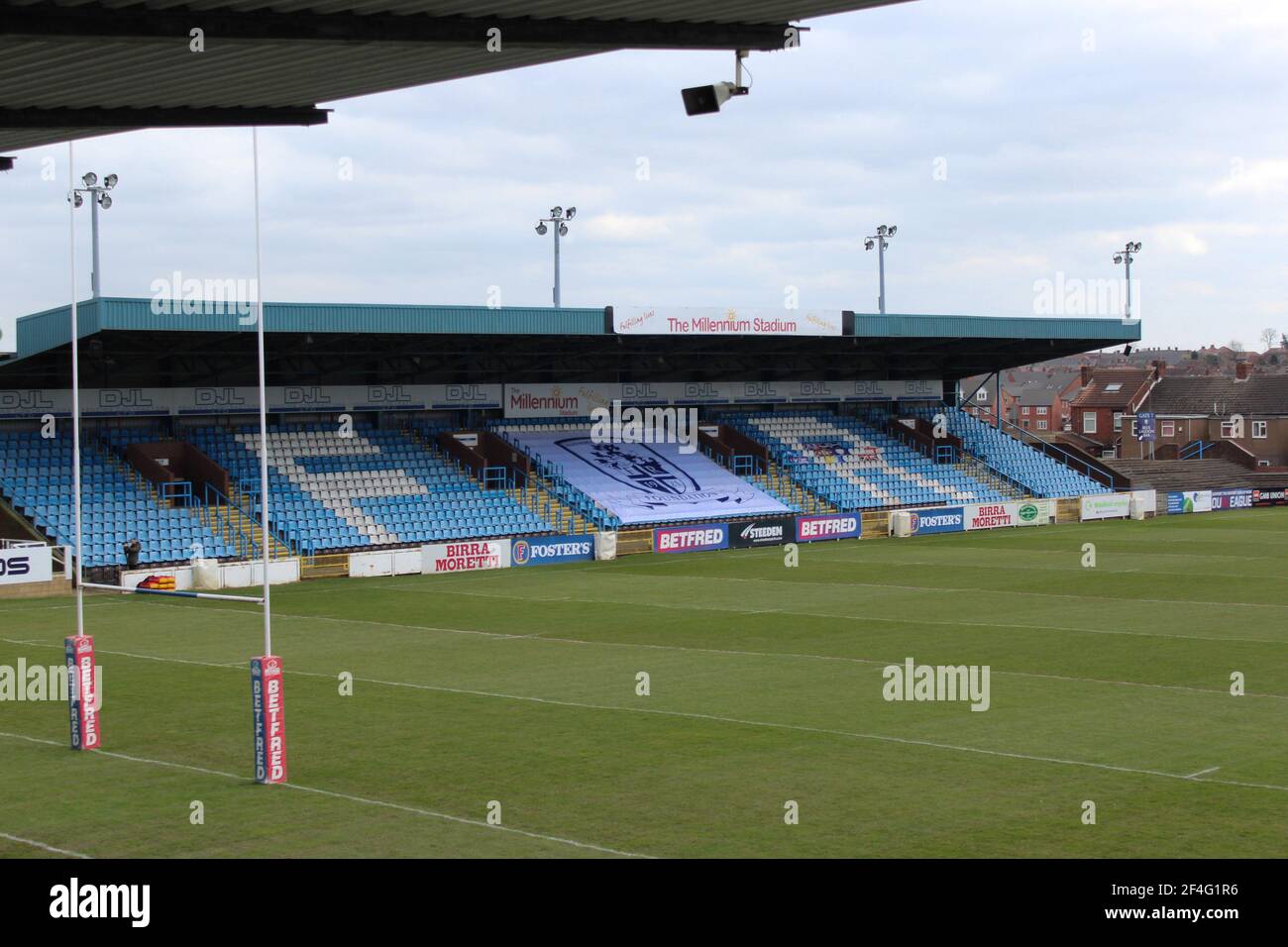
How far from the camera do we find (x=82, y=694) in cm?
1938

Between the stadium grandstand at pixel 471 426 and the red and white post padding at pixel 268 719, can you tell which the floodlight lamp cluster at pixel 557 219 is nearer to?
the stadium grandstand at pixel 471 426

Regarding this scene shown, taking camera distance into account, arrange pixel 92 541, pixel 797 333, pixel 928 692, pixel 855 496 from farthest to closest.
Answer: pixel 855 496 → pixel 797 333 → pixel 92 541 → pixel 928 692

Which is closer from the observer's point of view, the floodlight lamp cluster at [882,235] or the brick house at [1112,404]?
the floodlight lamp cluster at [882,235]

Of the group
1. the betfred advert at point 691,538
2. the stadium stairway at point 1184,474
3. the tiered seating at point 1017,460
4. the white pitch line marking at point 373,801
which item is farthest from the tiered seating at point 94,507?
the stadium stairway at point 1184,474

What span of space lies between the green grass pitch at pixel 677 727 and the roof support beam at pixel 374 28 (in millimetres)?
7898

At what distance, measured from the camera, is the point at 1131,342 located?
66.4 metres

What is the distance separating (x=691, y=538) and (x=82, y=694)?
33924 millimetres

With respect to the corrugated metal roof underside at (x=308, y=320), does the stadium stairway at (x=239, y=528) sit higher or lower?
lower

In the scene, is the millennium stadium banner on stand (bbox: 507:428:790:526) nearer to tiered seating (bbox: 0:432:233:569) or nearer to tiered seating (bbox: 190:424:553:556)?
tiered seating (bbox: 190:424:553:556)

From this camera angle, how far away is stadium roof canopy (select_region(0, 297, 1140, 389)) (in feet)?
144

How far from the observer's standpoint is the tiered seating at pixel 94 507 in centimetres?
4269

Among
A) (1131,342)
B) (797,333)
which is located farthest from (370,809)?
(1131,342)

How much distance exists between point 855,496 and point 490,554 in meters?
20.5
